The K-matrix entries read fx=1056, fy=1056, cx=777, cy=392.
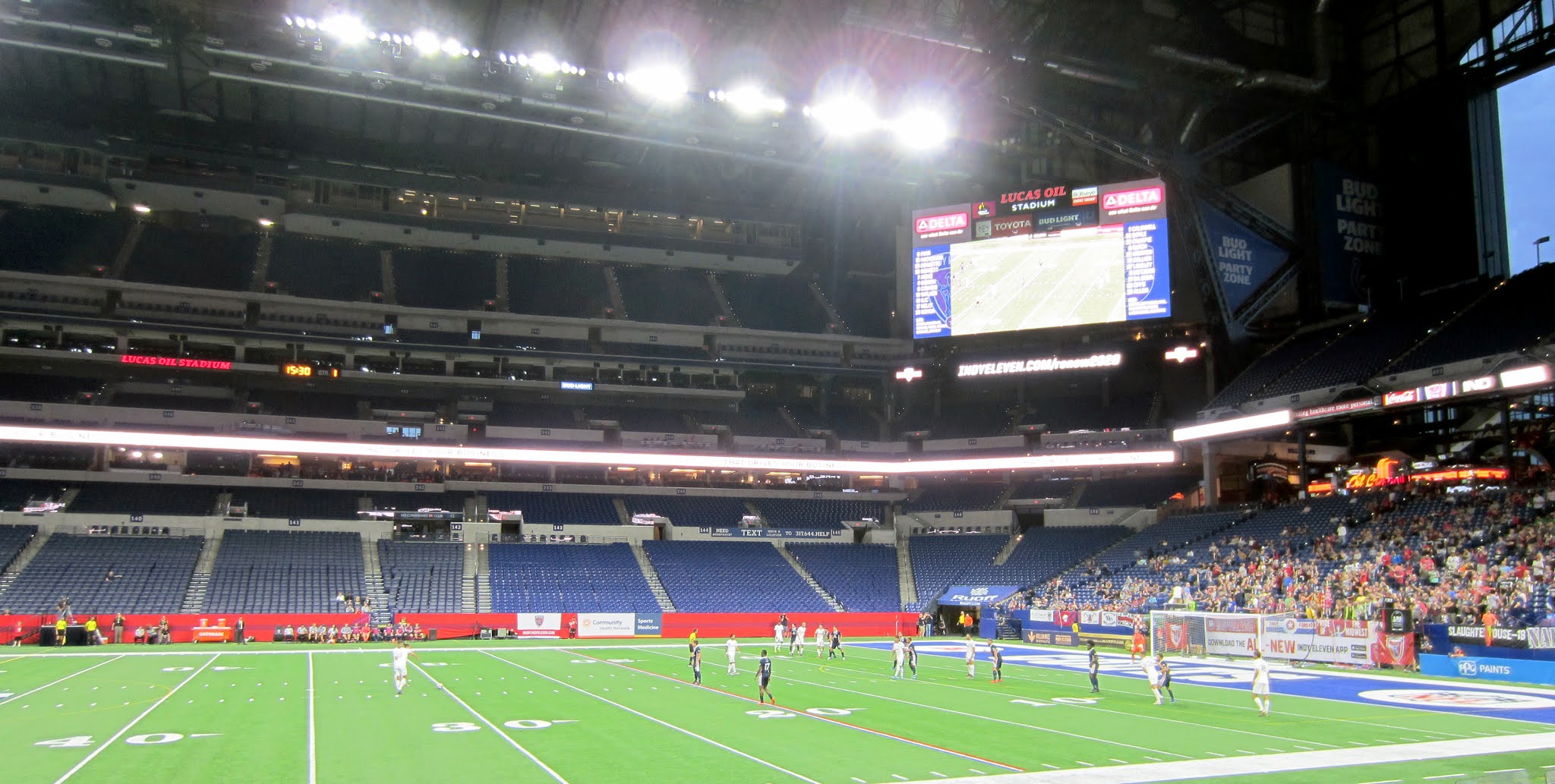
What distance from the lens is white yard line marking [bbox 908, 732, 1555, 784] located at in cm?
1659

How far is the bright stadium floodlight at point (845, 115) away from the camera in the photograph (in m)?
44.0

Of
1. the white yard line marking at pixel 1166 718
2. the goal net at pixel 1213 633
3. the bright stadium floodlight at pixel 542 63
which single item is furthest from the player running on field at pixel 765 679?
the bright stadium floodlight at pixel 542 63

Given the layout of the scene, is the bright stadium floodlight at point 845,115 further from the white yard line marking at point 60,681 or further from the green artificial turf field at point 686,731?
the white yard line marking at point 60,681

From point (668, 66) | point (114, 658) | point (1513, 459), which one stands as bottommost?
point (114, 658)

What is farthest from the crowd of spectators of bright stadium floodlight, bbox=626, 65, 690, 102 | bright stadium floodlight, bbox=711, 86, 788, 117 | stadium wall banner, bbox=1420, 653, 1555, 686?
bright stadium floodlight, bbox=626, 65, 690, 102

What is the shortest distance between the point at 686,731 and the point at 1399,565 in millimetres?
30057

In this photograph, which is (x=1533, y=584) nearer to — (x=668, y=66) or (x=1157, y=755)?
(x=1157, y=755)

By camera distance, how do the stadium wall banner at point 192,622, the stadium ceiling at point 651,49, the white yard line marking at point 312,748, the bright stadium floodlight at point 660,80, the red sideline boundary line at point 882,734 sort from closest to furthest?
1. the white yard line marking at point 312,748
2. the red sideline boundary line at point 882,734
3. the stadium ceiling at point 651,49
4. the bright stadium floodlight at point 660,80
5. the stadium wall banner at point 192,622

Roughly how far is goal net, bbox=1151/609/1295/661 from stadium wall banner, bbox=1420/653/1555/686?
5786mm

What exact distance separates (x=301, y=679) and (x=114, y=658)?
1189cm

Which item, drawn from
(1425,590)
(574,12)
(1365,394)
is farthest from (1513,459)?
(574,12)

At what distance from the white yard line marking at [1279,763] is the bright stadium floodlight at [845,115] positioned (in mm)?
31589

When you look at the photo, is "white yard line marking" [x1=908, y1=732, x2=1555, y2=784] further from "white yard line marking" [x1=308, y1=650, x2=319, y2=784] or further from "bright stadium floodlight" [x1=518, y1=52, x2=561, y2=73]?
"bright stadium floodlight" [x1=518, y1=52, x2=561, y2=73]

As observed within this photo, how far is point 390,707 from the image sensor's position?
25.5 m
